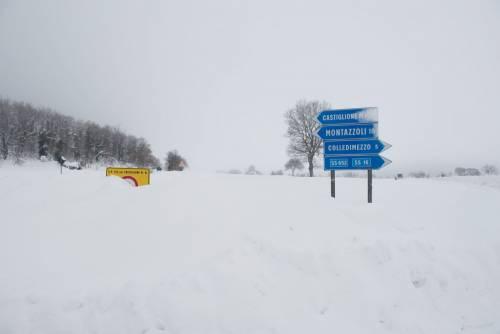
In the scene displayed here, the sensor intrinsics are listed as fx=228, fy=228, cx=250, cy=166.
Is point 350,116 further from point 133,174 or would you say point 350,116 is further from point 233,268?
point 133,174

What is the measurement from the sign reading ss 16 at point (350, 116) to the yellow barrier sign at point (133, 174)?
301 inches

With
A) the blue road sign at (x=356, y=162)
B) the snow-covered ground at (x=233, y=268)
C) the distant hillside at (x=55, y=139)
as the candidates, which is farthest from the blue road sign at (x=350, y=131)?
the distant hillside at (x=55, y=139)

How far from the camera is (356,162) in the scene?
346 inches

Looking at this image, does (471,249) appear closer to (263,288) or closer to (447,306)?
(447,306)

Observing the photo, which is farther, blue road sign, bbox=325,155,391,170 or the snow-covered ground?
blue road sign, bbox=325,155,391,170

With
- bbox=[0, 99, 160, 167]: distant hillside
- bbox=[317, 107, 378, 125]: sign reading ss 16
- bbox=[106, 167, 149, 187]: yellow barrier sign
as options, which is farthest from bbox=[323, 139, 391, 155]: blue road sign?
bbox=[0, 99, 160, 167]: distant hillside

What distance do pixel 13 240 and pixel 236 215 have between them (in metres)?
4.66

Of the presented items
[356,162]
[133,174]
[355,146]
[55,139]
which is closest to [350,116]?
[355,146]

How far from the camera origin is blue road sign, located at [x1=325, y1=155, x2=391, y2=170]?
8606 mm

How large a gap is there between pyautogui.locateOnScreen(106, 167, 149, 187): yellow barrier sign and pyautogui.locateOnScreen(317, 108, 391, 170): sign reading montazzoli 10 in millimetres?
7476

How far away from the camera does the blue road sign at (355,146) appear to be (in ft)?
28.3

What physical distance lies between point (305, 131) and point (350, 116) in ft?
76.4

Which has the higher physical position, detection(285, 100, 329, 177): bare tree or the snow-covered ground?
detection(285, 100, 329, 177): bare tree

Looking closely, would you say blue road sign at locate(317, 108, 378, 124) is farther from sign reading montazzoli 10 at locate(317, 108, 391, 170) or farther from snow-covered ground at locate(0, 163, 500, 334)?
snow-covered ground at locate(0, 163, 500, 334)
